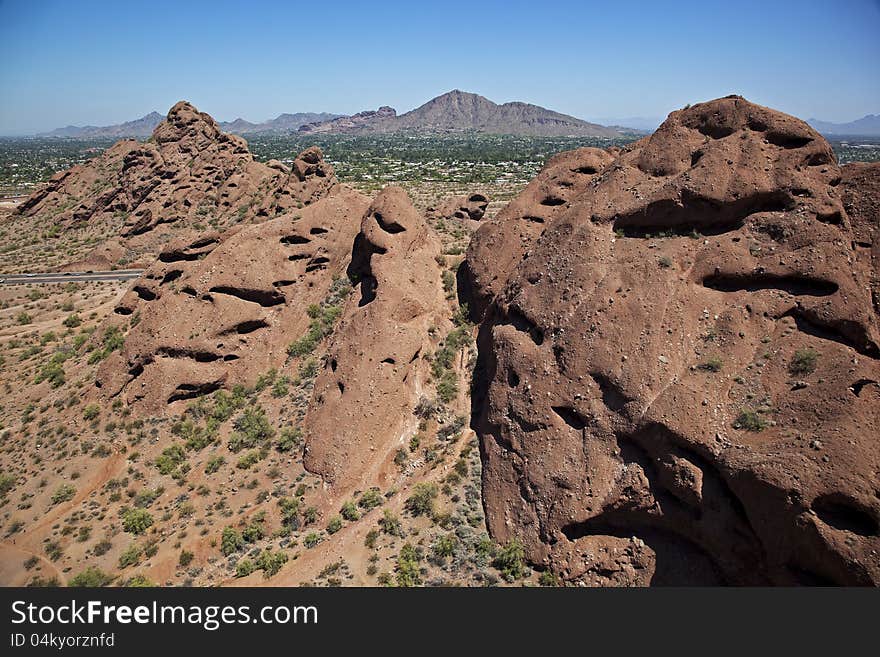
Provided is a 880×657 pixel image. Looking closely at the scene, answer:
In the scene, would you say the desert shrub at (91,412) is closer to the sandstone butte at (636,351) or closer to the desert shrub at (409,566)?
the sandstone butte at (636,351)

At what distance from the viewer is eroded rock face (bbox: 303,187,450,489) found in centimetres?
1889

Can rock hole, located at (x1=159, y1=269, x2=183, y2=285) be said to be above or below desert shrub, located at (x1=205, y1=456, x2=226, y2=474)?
above

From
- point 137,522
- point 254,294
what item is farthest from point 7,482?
point 254,294

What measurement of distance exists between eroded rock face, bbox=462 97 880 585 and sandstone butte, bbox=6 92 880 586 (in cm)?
6

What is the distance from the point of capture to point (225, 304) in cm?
2491

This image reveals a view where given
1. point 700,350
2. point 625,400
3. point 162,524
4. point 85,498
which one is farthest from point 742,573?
point 85,498

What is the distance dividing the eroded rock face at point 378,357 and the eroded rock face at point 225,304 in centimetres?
307

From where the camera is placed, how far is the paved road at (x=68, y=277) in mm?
47838

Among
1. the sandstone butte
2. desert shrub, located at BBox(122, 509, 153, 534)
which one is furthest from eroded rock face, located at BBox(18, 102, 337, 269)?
desert shrub, located at BBox(122, 509, 153, 534)

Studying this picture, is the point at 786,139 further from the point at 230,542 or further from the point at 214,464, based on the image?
the point at 214,464

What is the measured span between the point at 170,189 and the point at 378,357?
54.1 m

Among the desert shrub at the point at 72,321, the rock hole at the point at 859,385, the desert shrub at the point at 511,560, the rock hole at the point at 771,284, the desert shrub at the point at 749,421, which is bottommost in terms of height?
the desert shrub at the point at 511,560

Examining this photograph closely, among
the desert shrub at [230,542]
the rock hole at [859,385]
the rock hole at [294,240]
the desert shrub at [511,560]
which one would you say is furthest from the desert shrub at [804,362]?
the rock hole at [294,240]

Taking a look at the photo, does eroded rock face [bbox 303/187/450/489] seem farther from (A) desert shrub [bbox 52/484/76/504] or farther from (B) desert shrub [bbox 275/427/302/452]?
(A) desert shrub [bbox 52/484/76/504]
